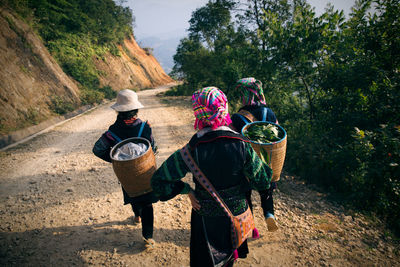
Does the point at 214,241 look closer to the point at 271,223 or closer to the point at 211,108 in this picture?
the point at 271,223

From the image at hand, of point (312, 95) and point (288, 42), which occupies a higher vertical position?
point (288, 42)

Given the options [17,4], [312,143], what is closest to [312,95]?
[312,143]

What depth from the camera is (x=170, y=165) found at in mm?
1751

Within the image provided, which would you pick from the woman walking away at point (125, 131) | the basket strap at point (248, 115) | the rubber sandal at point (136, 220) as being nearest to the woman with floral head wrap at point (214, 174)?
the woman walking away at point (125, 131)

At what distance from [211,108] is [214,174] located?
575 mm

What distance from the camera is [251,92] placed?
117 inches

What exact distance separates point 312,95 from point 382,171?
2815mm

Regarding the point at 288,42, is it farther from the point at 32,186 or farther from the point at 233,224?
the point at 32,186

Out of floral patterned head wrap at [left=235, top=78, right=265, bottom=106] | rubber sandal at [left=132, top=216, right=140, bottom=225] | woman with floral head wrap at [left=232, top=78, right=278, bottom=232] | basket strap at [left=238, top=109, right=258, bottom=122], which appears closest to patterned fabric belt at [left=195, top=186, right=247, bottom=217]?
woman with floral head wrap at [left=232, top=78, right=278, bottom=232]

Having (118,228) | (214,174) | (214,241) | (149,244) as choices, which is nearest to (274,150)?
(214,174)

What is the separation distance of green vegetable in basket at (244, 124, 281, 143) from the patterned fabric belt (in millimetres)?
790

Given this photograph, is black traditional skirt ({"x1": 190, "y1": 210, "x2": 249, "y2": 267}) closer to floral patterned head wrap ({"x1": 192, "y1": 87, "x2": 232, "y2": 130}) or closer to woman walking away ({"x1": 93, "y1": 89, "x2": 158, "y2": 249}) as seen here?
floral patterned head wrap ({"x1": 192, "y1": 87, "x2": 232, "y2": 130})

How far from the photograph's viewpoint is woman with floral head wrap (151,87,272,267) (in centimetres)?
167

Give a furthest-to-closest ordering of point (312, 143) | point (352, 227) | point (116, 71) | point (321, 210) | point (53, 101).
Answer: point (116, 71)
point (53, 101)
point (312, 143)
point (321, 210)
point (352, 227)
